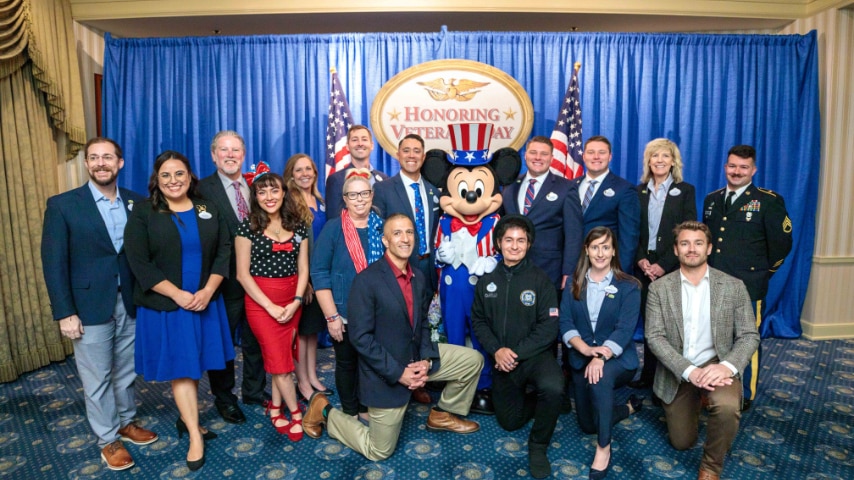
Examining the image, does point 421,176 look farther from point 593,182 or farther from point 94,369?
point 94,369

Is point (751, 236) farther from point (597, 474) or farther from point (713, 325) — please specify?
point (597, 474)

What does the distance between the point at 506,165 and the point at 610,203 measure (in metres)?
0.68

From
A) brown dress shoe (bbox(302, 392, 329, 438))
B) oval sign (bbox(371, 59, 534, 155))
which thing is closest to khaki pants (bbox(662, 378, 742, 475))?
brown dress shoe (bbox(302, 392, 329, 438))

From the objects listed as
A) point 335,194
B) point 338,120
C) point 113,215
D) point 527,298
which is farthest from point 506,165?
point 113,215

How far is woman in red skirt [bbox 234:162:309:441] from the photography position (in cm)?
271

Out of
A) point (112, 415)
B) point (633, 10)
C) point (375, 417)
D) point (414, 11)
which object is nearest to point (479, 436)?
point (375, 417)

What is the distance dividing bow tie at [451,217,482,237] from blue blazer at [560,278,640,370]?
2.10 ft

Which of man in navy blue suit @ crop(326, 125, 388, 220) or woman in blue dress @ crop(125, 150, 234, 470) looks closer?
woman in blue dress @ crop(125, 150, 234, 470)

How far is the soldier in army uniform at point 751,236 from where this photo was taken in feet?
10.3

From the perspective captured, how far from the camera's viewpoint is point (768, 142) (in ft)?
14.9

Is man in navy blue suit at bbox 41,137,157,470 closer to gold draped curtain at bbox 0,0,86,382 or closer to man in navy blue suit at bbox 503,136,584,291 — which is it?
gold draped curtain at bbox 0,0,86,382

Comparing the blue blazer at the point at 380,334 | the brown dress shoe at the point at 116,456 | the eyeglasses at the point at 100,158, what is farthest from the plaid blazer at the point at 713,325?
the eyeglasses at the point at 100,158

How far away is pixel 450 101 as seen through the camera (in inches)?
172

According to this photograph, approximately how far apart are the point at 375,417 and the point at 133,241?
1.38 metres
